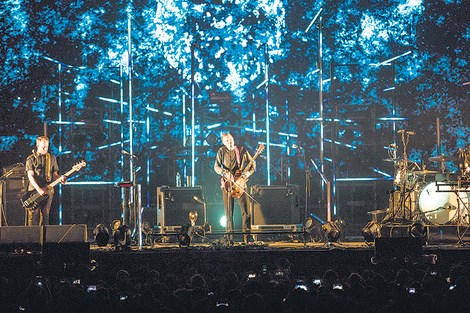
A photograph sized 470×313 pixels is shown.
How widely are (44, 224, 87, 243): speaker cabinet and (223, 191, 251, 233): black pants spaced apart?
2128 mm

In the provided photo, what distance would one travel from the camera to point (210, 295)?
4.30m

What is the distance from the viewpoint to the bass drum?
837cm

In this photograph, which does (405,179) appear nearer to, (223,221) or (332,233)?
(332,233)

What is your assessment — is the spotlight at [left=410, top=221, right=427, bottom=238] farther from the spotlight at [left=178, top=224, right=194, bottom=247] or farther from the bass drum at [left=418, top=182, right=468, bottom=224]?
the spotlight at [left=178, top=224, right=194, bottom=247]

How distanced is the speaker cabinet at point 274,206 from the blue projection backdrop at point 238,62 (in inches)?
123

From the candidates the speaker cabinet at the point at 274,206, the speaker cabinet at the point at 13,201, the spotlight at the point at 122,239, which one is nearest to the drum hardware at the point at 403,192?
the speaker cabinet at the point at 274,206

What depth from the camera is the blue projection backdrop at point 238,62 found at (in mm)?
11984

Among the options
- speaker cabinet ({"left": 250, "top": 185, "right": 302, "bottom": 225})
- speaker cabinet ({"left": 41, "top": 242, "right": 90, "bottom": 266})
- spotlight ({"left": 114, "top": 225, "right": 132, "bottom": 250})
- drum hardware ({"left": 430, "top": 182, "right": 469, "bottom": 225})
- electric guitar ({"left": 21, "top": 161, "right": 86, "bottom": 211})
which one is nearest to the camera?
speaker cabinet ({"left": 41, "top": 242, "right": 90, "bottom": 266})

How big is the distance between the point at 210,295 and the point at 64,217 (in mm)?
7684

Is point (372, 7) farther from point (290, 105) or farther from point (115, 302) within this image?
point (115, 302)

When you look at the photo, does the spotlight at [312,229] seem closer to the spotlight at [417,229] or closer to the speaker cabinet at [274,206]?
the speaker cabinet at [274,206]

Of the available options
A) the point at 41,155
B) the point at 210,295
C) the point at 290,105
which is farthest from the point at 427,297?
the point at 290,105

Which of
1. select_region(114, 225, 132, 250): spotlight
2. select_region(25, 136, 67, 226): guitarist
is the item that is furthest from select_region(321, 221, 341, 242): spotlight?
select_region(25, 136, 67, 226): guitarist

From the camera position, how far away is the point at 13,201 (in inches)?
352
